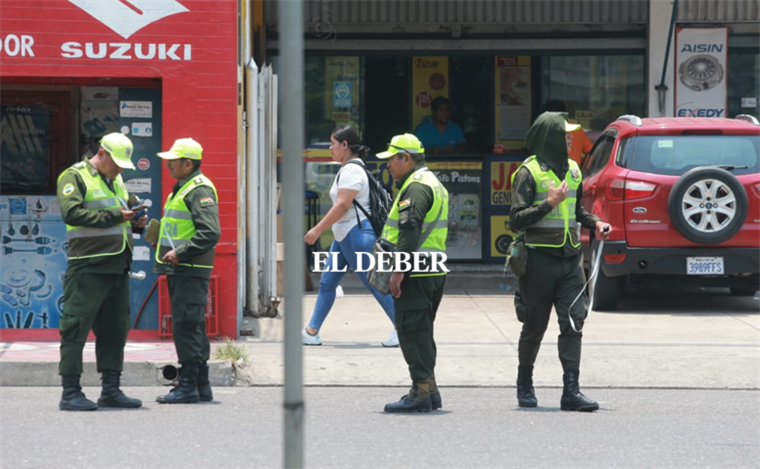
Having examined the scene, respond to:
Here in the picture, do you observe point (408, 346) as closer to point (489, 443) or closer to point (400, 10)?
point (489, 443)

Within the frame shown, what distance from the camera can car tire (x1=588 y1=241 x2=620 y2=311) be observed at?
11422 millimetres

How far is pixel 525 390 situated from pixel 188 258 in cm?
233

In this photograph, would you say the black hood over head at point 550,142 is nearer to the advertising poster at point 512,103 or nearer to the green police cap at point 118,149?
the green police cap at point 118,149

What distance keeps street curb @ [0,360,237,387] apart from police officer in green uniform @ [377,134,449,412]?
1.49 metres

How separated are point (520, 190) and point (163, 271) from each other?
92.5 inches

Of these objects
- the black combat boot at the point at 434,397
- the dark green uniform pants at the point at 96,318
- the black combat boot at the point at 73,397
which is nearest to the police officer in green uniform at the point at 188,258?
the dark green uniform pants at the point at 96,318

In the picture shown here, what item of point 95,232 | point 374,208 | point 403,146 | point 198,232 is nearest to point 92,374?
point 95,232

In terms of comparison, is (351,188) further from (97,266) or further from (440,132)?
(440,132)

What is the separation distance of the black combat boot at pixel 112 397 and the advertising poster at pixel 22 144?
3.32 meters

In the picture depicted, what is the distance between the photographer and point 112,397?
24.3 feet

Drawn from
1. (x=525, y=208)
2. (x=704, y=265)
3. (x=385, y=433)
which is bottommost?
(x=385, y=433)

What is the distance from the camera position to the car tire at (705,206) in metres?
10.7

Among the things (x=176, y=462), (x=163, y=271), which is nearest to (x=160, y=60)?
(x=163, y=271)

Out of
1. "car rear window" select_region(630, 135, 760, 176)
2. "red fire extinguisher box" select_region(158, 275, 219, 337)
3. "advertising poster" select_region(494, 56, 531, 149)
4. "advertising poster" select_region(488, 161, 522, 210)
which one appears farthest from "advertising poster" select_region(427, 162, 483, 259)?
"red fire extinguisher box" select_region(158, 275, 219, 337)
